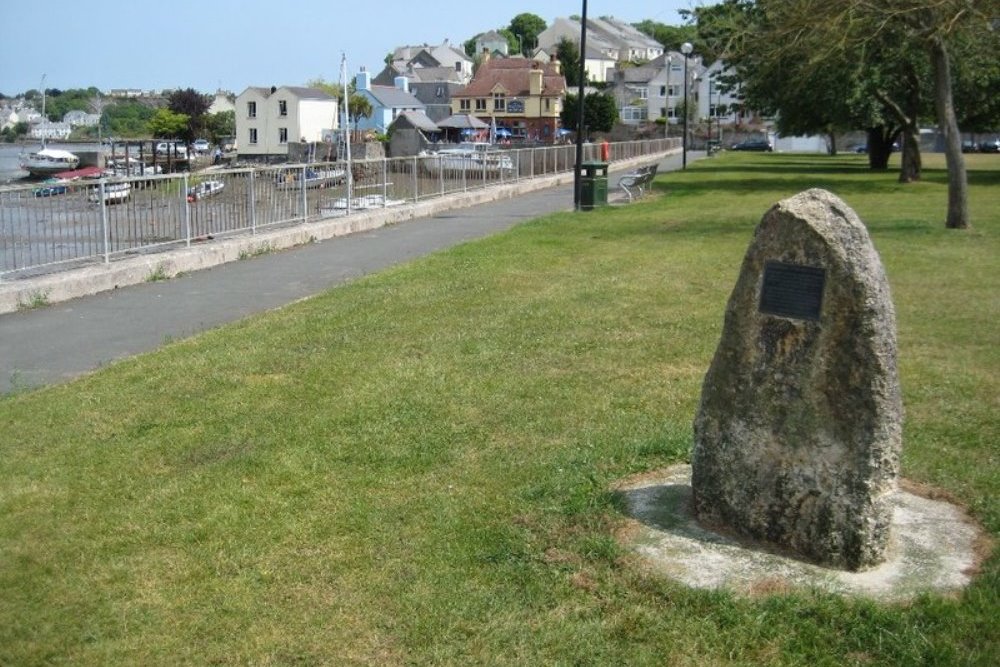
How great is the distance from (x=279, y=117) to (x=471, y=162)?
77.5m

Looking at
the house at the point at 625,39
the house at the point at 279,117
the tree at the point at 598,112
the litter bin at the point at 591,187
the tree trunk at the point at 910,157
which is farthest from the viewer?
the house at the point at 625,39

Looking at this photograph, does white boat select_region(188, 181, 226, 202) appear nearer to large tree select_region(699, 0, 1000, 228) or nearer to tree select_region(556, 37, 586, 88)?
large tree select_region(699, 0, 1000, 228)

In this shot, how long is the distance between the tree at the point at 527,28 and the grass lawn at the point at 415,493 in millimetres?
190002

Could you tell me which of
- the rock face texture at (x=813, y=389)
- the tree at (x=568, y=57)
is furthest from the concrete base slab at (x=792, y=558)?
the tree at (x=568, y=57)

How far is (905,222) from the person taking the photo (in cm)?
2172

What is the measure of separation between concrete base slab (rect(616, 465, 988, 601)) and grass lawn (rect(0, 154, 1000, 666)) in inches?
5.5

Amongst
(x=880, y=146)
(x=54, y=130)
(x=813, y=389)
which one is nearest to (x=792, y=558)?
(x=813, y=389)

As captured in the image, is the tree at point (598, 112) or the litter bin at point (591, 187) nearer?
the litter bin at point (591, 187)

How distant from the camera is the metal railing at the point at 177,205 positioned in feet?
42.6

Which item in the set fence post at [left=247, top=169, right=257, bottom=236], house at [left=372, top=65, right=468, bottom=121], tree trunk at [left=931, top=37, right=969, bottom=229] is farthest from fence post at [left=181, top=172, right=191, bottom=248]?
house at [left=372, top=65, right=468, bottom=121]

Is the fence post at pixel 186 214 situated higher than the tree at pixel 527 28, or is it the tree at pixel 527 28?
the tree at pixel 527 28

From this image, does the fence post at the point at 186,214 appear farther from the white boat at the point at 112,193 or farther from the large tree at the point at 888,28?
the large tree at the point at 888,28

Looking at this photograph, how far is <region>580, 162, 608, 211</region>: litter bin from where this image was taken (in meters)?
26.1

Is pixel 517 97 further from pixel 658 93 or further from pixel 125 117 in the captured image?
pixel 125 117
